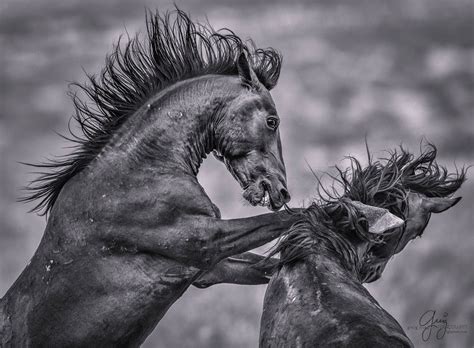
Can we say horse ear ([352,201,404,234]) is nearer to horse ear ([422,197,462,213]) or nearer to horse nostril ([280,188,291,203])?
horse ear ([422,197,462,213])

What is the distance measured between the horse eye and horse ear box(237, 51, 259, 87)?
329 mm

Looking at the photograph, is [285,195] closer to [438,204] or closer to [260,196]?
[260,196]

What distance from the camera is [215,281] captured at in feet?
29.7

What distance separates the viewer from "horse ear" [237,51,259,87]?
8.82 meters

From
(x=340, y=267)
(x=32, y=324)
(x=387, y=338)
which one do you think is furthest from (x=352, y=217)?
(x=32, y=324)

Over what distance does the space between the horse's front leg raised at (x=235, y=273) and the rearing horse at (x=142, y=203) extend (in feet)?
2.18

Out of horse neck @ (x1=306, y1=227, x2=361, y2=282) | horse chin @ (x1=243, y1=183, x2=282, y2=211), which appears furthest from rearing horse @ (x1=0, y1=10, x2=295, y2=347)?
horse neck @ (x1=306, y1=227, x2=361, y2=282)

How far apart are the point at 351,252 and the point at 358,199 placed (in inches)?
23.3

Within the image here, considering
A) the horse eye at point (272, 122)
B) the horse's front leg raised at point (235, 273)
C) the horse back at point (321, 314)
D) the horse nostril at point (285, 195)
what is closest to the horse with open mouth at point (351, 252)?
the horse back at point (321, 314)

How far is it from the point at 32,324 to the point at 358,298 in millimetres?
2741

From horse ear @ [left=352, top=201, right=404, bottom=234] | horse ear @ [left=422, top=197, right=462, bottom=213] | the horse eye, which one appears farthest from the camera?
the horse eye

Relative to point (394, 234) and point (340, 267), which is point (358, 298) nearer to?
point (340, 267)

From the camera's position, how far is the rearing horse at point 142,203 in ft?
26.3

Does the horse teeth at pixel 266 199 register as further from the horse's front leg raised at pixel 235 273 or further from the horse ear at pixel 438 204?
the horse ear at pixel 438 204
